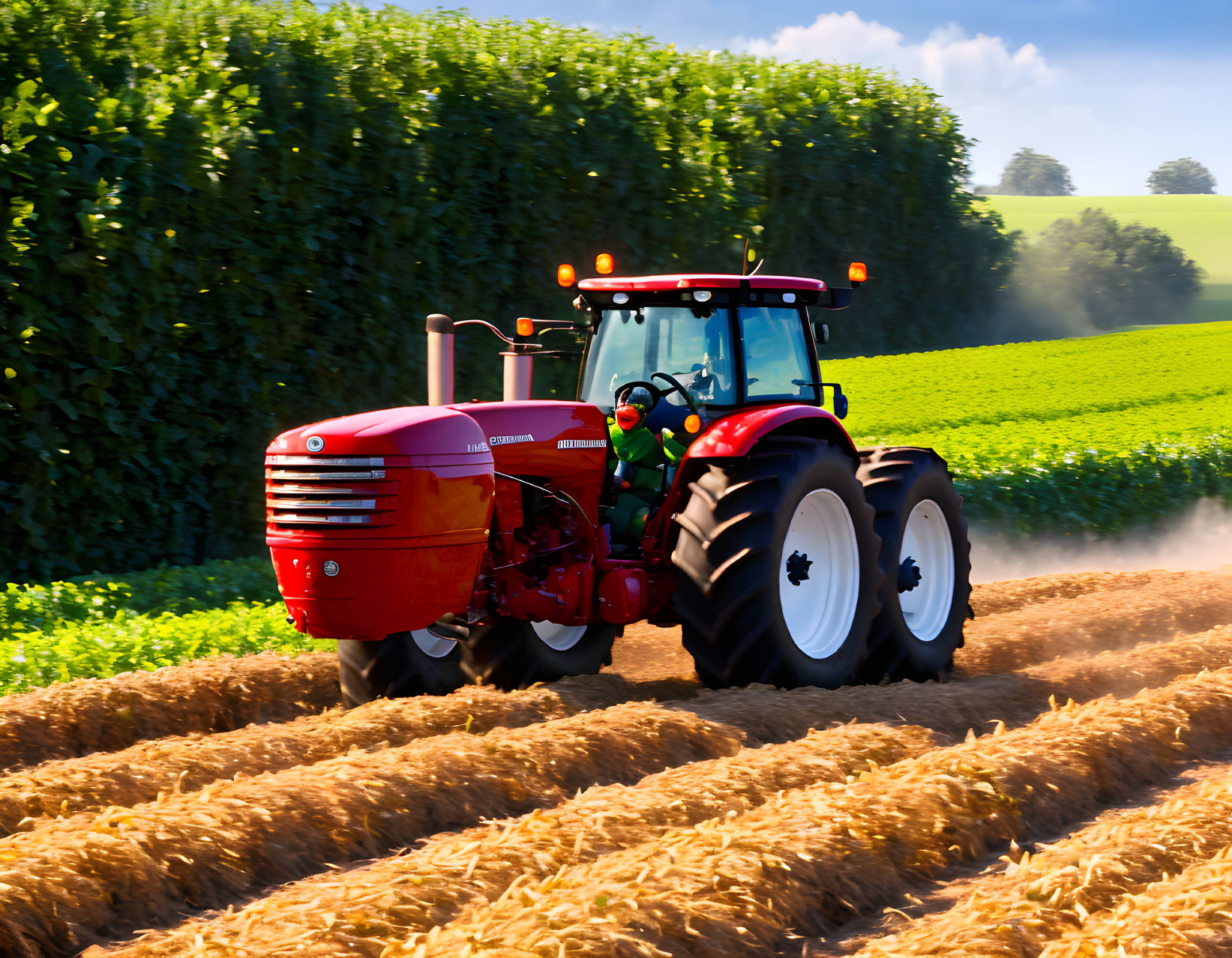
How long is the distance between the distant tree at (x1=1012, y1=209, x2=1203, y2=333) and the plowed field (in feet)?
88.3

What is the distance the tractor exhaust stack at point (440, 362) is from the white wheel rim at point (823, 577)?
1.71m

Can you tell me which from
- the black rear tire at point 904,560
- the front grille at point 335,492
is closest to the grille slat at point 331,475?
the front grille at point 335,492

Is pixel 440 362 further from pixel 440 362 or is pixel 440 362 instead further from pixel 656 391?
pixel 656 391

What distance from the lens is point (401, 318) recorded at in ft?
32.0

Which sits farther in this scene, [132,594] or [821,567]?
[132,594]

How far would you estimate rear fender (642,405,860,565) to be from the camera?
568 centimetres

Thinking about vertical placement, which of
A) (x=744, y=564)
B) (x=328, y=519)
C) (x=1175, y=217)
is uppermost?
(x=1175, y=217)

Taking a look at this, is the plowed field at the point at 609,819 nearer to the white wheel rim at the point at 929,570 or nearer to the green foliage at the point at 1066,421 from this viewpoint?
the white wheel rim at the point at 929,570

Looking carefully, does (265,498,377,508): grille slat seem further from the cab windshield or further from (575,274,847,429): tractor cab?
the cab windshield

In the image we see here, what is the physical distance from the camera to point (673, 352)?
20.6 feet

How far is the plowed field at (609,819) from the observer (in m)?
3.17

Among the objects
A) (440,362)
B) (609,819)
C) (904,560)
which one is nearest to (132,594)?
(440,362)

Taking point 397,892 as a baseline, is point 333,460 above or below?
above

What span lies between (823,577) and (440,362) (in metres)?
2.11
